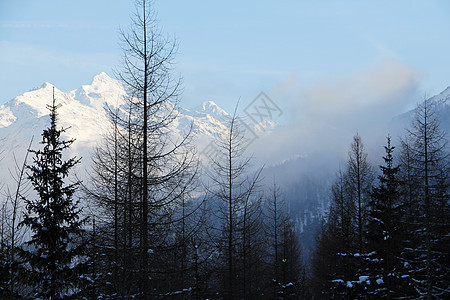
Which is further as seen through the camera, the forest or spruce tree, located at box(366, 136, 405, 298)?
spruce tree, located at box(366, 136, 405, 298)

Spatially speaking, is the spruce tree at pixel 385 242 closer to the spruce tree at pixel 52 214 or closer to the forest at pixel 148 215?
the forest at pixel 148 215

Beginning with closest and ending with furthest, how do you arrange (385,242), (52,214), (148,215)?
1. (148,215)
2. (52,214)
3. (385,242)

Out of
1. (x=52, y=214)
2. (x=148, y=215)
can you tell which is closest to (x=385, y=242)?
(x=148, y=215)

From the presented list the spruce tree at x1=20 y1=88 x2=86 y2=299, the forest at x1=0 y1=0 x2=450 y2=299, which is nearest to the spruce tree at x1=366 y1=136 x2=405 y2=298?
the forest at x1=0 y1=0 x2=450 y2=299

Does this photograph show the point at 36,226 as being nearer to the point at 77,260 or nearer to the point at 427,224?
the point at 77,260

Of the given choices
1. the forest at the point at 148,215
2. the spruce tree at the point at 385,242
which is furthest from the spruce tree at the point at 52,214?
the spruce tree at the point at 385,242

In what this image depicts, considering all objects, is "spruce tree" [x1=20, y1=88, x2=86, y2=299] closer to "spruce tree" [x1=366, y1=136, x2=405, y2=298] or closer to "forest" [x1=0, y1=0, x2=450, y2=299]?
"forest" [x1=0, y1=0, x2=450, y2=299]

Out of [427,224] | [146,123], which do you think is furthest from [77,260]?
[427,224]

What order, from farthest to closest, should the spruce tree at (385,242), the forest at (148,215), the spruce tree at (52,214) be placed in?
the spruce tree at (385,242) < the spruce tree at (52,214) < the forest at (148,215)

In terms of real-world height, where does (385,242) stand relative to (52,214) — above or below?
below

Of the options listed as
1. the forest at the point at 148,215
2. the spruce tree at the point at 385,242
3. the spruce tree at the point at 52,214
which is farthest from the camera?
the spruce tree at the point at 385,242

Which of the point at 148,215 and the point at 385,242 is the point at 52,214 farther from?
the point at 385,242

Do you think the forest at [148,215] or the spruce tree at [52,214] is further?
the spruce tree at [52,214]

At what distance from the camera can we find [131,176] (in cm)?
1058
